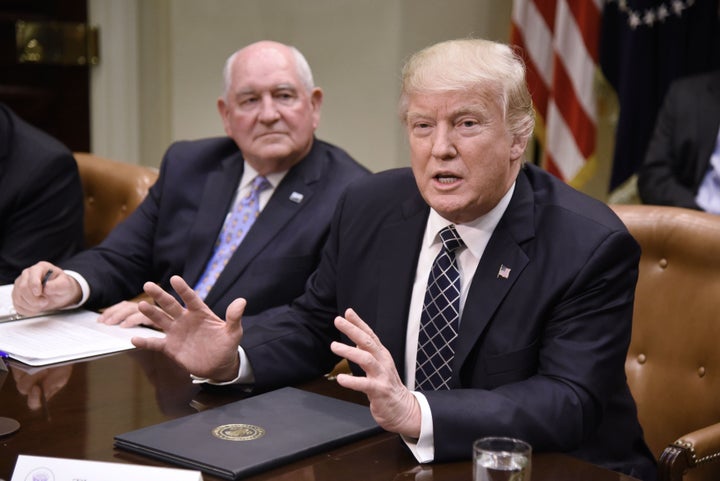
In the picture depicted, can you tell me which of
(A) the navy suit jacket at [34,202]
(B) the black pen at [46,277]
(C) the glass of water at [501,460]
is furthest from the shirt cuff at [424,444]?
(A) the navy suit jacket at [34,202]

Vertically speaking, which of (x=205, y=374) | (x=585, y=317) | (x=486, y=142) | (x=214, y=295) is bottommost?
(x=214, y=295)

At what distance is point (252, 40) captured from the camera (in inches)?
197

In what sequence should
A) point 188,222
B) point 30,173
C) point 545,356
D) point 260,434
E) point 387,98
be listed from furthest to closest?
point 387,98 < point 30,173 < point 188,222 < point 545,356 < point 260,434

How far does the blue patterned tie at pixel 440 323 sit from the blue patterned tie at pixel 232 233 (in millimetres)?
1183

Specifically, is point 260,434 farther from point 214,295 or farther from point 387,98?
point 387,98

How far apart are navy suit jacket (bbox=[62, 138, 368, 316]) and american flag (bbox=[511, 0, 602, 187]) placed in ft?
5.47

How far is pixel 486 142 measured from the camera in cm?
214

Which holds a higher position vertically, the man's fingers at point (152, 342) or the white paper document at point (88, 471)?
the white paper document at point (88, 471)

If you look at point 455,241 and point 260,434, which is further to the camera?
point 455,241

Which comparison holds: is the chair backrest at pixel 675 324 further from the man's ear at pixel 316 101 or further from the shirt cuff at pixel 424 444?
the man's ear at pixel 316 101

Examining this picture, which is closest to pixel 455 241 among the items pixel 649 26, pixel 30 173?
pixel 30 173

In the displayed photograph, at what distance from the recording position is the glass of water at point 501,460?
4.79 ft

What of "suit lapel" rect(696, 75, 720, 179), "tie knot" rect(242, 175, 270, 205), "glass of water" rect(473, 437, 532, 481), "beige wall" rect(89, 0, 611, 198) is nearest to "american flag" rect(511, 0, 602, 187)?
"beige wall" rect(89, 0, 611, 198)

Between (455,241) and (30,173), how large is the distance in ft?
7.15
